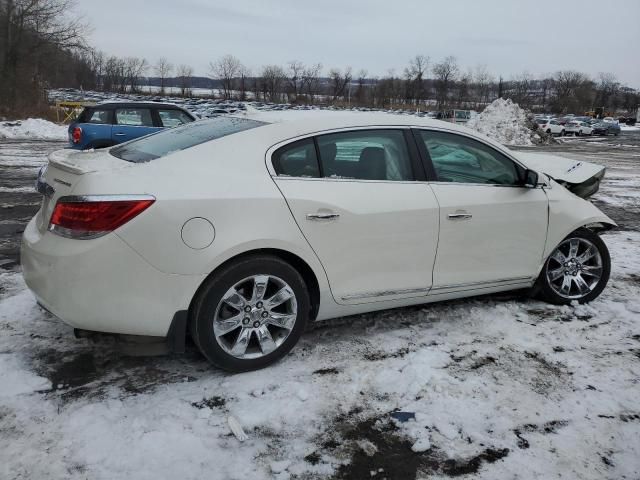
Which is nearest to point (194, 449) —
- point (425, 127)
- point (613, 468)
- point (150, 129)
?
point (613, 468)

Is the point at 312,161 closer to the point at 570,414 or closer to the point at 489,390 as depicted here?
the point at 489,390

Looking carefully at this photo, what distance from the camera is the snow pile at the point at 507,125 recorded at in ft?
98.3

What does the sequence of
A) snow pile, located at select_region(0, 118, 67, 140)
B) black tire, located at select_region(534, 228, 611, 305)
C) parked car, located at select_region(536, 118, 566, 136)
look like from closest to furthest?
black tire, located at select_region(534, 228, 611, 305) < snow pile, located at select_region(0, 118, 67, 140) < parked car, located at select_region(536, 118, 566, 136)

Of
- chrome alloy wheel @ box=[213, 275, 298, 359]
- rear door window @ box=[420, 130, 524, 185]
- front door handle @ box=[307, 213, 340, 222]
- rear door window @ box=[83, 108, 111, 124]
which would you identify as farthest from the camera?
rear door window @ box=[83, 108, 111, 124]

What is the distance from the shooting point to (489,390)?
3.12m

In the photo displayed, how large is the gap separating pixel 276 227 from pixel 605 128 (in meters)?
50.4

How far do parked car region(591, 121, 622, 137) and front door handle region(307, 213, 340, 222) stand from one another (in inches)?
1931

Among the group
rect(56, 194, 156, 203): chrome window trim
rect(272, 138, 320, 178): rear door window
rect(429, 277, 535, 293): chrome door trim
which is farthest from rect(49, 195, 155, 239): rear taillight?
rect(429, 277, 535, 293): chrome door trim

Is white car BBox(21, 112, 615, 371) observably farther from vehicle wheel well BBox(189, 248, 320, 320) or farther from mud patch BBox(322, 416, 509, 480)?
mud patch BBox(322, 416, 509, 480)

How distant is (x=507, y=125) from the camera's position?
3070 centimetres

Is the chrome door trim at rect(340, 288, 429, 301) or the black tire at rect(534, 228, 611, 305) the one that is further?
the black tire at rect(534, 228, 611, 305)

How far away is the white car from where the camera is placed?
2.82 metres

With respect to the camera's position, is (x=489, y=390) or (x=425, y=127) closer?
(x=489, y=390)

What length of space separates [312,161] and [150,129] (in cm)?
936
